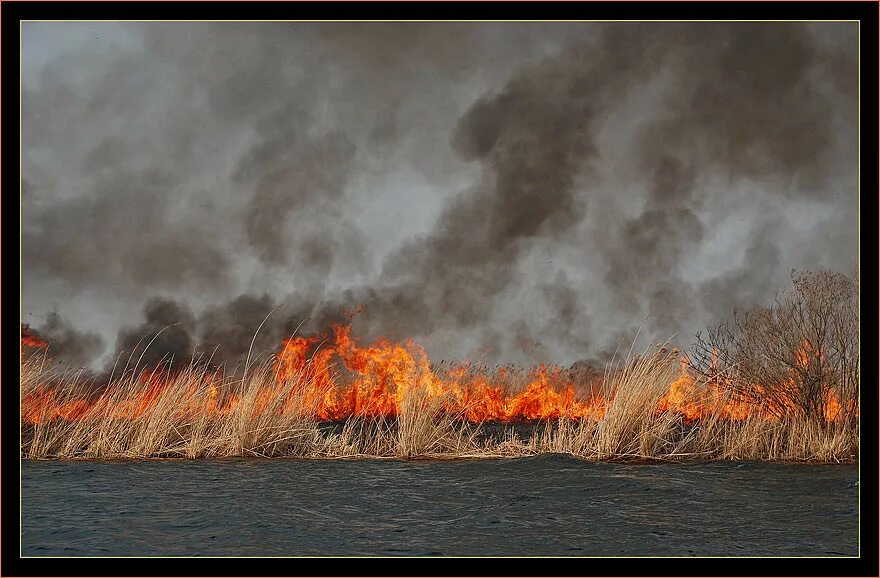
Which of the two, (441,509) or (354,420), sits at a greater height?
(354,420)

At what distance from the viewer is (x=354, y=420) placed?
6.32 meters

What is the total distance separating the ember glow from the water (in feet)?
1.80

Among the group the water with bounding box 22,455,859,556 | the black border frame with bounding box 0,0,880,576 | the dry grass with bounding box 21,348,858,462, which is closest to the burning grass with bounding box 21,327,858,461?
the dry grass with bounding box 21,348,858,462

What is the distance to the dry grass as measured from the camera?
5984mm

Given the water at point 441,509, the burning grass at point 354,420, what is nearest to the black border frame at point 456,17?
the water at point 441,509

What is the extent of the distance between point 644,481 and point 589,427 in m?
1.01

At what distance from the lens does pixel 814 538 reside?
3.86m

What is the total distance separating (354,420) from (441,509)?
2.21m

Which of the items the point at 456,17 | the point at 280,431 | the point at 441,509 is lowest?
the point at 441,509

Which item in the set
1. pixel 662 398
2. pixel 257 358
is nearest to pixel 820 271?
pixel 662 398

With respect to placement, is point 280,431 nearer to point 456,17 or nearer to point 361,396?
point 361,396

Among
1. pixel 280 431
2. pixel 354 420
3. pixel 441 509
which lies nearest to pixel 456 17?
pixel 441 509

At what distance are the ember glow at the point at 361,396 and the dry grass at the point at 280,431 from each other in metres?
0.02

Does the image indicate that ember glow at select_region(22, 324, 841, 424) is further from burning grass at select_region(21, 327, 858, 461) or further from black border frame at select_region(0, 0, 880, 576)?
black border frame at select_region(0, 0, 880, 576)
